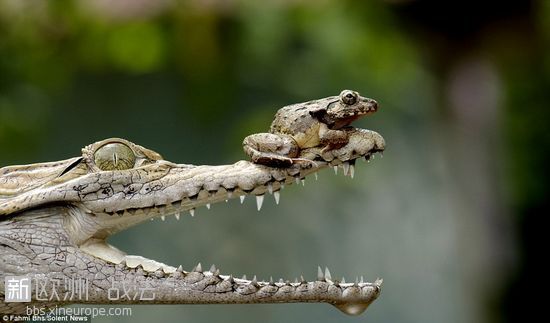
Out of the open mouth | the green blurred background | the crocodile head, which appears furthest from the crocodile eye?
the green blurred background

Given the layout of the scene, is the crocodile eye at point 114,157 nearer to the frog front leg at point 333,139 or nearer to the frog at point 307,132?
the frog at point 307,132

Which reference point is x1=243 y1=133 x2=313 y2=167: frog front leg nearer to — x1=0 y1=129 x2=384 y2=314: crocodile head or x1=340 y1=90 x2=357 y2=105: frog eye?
x1=0 y1=129 x2=384 y2=314: crocodile head

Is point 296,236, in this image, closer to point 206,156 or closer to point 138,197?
point 206,156

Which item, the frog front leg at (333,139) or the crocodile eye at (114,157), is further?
the crocodile eye at (114,157)

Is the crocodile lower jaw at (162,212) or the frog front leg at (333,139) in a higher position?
the frog front leg at (333,139)

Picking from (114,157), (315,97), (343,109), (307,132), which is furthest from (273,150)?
(315,97)

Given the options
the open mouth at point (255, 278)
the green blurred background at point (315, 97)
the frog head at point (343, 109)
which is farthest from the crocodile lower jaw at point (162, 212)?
the green blurred background at point (315, 97)

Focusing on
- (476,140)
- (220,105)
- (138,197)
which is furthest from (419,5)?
(138,197)

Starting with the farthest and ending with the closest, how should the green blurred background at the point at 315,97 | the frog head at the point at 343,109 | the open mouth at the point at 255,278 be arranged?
the green blurred background at the point at 315,97, the frog head at the point at 343,109, the open mouth at the point at 255,278

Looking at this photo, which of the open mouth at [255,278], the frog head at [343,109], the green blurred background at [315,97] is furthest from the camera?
the green blurred background at [315,97]
